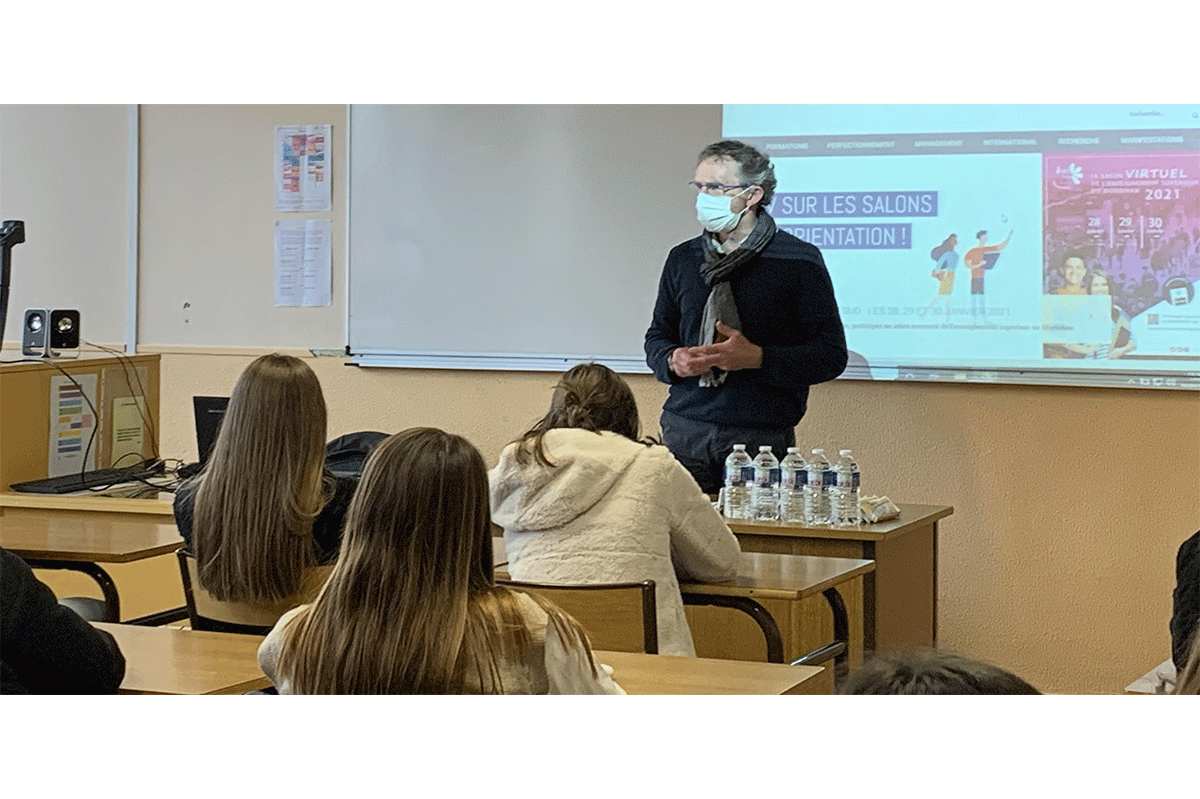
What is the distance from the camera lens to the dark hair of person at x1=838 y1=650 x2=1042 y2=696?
1012 mm

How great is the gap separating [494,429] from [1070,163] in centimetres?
233

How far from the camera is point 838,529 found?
3.56m

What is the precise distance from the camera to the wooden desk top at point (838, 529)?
11.6 feet

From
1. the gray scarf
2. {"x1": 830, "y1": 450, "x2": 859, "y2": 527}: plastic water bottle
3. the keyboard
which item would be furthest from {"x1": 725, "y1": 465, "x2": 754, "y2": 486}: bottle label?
the keyboard

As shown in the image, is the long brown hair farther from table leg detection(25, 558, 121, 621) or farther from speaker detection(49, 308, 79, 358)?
speaker detection(49, 308, 79, 358)

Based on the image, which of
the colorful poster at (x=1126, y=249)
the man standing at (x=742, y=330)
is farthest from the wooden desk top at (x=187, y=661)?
the colorful poster at (x=1126, y=249)

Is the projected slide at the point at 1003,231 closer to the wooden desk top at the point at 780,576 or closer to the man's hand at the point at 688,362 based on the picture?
Answer: the man's hand at the point at 688,362

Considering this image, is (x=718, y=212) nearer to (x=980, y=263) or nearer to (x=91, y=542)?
(x=980, y=263)

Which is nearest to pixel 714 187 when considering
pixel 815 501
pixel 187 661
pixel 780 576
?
pixel 815 501

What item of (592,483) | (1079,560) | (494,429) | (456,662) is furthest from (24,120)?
(456,662)

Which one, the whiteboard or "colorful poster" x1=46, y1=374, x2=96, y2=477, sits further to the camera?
the whiteboard

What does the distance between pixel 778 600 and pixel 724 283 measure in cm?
142

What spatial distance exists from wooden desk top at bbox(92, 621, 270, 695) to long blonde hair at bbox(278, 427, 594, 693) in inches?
14.1

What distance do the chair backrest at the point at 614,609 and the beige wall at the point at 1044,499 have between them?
2.35 m
